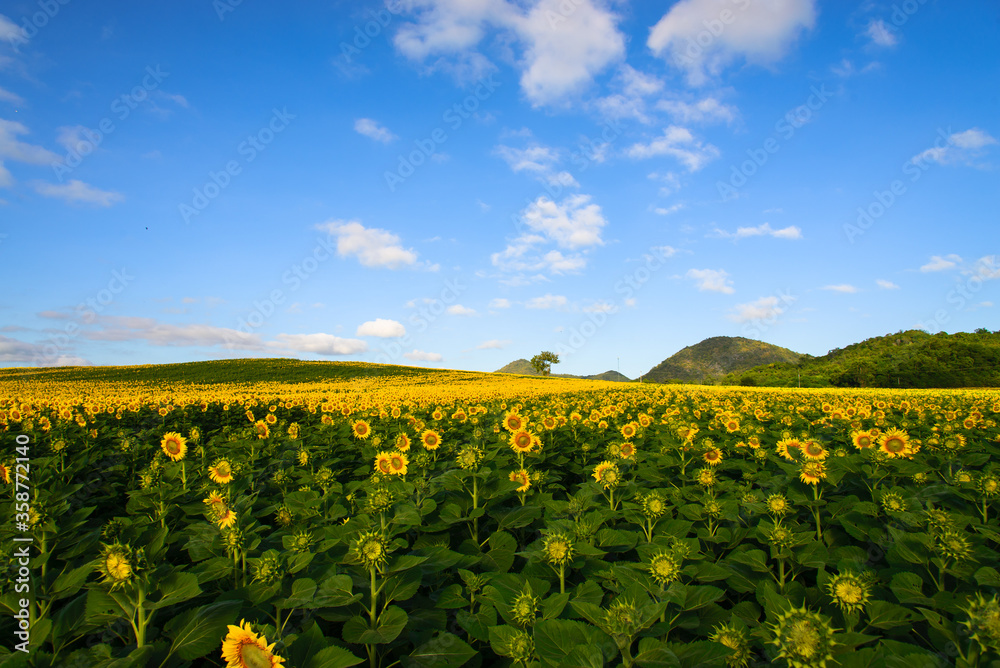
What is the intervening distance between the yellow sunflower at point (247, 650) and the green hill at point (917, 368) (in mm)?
72368

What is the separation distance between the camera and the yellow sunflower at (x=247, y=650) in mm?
1869

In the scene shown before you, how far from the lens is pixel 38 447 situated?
679 centimetres

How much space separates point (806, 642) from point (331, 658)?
1.94 metres

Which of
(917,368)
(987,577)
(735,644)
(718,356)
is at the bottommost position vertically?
(735,644)

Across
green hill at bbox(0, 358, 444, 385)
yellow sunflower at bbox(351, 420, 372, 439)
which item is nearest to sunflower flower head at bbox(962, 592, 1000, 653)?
yellow sunflower at bbox(351, 420, 372, 439)

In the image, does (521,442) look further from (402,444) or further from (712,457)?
(712,457)

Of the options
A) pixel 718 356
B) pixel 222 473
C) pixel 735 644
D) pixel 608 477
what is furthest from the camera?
pixel 718 356

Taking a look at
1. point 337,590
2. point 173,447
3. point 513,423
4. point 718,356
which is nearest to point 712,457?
point 513,423

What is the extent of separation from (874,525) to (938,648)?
1525 millimetres

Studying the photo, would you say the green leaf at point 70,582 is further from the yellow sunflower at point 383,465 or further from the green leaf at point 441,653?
the yellow sunflower at point 383,465

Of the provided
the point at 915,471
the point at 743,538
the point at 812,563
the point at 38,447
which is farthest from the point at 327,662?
the point at 38,447

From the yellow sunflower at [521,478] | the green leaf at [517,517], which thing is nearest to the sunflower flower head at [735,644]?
the green leaf at [517,517]

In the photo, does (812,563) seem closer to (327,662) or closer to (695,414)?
(327,662)

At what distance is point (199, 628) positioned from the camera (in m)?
2.09
